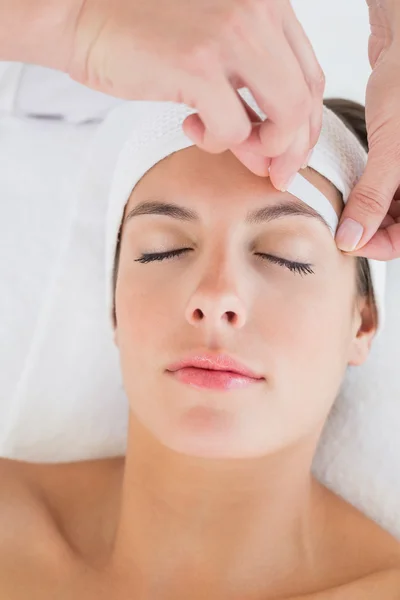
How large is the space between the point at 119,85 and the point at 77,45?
0.24ft

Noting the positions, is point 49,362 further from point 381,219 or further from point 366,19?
point 366,19

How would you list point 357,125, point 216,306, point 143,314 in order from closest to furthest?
point 216,306 → point 143,314 → point 357,125

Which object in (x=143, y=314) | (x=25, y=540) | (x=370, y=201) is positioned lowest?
(x=25, y=540)

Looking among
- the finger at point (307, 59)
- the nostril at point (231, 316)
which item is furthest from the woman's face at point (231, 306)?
the finger at point (307, 59)

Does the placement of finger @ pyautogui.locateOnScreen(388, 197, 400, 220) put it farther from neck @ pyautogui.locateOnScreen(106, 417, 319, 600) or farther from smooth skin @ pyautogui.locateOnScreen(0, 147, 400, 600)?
neck @ pyautogui.locateOnScreen(106, 417, 319, 600)

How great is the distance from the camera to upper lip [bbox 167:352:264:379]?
1091 millimetres

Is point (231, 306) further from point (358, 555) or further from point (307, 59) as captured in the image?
Result: point (358, 555)

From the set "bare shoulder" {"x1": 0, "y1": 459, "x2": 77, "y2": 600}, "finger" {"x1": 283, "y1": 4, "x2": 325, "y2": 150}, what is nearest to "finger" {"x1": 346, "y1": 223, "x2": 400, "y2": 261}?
"finger" {"x1": 283, "y1": 4, "x2": 325, "y2": 150}

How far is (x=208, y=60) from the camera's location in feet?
2.61

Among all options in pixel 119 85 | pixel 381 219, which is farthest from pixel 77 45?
pixel 381 219

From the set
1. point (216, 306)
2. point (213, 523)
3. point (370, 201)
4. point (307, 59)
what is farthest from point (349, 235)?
point (213, 523)

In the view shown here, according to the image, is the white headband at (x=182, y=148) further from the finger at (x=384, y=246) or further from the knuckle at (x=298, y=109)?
the knuckle at (x=298, y=109)

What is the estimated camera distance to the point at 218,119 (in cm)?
84

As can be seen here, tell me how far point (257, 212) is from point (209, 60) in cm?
39
